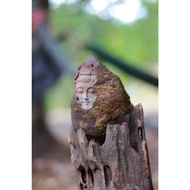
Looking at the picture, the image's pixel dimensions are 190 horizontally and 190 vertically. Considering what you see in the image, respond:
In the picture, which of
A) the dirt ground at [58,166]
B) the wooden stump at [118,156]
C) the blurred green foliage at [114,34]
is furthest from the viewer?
the blurred green foliage at [114,34]

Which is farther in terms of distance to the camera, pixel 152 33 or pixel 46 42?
pixel 152 33

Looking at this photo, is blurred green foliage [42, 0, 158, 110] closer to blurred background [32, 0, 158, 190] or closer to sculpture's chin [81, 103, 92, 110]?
blurred background [32, 0, 158, 190]

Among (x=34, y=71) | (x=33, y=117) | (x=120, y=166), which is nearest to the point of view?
(x=120, y=166)

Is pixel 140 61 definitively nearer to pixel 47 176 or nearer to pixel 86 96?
pixel 47 176

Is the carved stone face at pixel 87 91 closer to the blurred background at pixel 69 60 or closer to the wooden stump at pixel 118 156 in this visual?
the wooden stump at pixel 118 156

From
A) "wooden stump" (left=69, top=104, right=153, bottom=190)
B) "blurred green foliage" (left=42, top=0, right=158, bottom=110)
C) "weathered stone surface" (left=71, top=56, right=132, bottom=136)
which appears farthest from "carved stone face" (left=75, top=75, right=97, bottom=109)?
"blurred green foliage" (left=42, top=0, right=158, bottom=110)

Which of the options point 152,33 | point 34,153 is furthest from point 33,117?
point 152,33

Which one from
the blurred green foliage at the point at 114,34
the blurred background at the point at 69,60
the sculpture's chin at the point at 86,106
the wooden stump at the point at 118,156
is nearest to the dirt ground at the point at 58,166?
the blurred background at the point at 69,60
